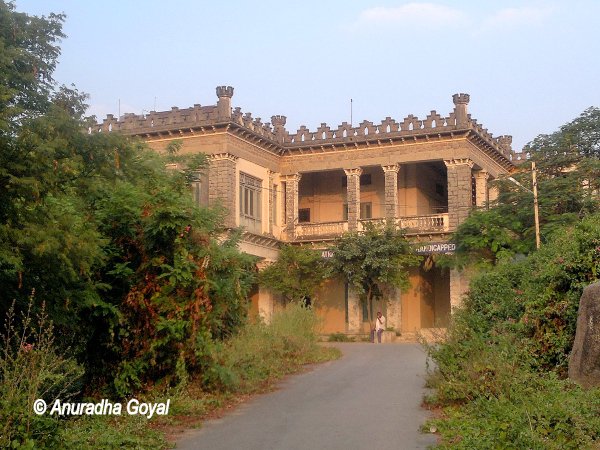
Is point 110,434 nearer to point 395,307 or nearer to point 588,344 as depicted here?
point 588,344

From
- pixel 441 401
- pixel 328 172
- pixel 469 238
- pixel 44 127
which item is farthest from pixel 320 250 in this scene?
pixel 44 127

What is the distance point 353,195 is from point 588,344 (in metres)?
28.7

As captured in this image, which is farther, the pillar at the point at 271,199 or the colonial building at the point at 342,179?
the pillar at the point at 271,199

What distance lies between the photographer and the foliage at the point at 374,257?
122 feet

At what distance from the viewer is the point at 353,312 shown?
39.7 meters

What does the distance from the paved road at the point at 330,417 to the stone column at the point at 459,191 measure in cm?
1804

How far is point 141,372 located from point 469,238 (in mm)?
21917

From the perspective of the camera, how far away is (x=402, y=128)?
129 ft

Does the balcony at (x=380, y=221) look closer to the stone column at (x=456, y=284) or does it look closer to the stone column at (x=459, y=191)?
the stone column at (x=459, y=191)

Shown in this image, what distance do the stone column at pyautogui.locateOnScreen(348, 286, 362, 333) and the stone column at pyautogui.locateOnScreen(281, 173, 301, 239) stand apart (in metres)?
4.20

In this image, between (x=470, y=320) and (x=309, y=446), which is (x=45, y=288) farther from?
(x=470, y=320)

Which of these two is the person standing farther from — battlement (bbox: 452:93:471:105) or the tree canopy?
the tree canopy

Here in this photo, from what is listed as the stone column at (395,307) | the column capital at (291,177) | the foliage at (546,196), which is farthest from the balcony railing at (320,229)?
the foliage at (546,196)

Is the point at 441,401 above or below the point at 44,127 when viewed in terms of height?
below
